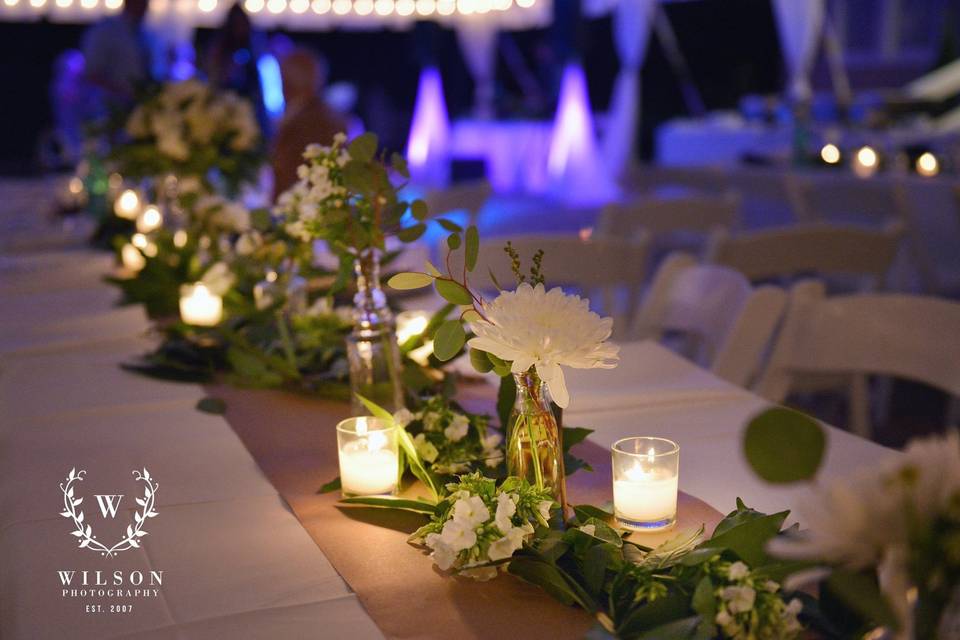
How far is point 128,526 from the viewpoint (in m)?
1.17

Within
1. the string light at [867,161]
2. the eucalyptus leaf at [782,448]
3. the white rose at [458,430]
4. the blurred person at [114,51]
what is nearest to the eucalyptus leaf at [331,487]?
the white rose at [458,430]

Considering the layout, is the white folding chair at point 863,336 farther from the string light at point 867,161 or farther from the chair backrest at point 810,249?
the string light at point 867,161

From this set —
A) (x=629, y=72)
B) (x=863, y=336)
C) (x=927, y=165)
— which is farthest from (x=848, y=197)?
(x=629, y=72)

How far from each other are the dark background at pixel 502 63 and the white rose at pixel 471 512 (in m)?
9.88

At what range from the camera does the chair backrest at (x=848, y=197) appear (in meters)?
3.56

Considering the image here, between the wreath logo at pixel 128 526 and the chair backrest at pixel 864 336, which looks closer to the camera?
the wreath logo at pixel 128 526

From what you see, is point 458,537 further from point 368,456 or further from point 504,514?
point 368,456

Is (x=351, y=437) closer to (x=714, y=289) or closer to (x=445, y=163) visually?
(x=714, y=289)

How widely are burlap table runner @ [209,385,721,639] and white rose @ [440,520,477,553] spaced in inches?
2.5

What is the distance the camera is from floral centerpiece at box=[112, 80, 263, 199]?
2.66 m

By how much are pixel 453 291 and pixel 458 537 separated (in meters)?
0.26

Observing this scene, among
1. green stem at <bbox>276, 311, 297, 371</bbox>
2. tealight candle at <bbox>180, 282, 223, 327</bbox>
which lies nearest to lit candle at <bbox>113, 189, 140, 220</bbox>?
tealight candle at <bbox>180, 282, 223, 327</bbox>

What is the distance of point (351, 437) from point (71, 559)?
34 cm

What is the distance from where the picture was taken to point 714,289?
86.7 inches
